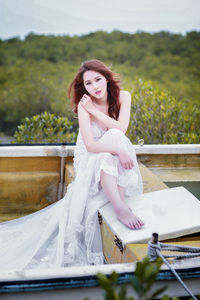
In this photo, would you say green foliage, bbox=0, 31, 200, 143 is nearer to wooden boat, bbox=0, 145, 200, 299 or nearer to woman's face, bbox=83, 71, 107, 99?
wooden boat, bbox=0, 145, 200, 299

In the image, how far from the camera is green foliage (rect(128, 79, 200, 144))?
516 centimetres

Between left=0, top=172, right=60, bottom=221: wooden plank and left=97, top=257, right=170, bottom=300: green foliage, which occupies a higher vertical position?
left=97, top=257, right=170, bottom=300: green foliage

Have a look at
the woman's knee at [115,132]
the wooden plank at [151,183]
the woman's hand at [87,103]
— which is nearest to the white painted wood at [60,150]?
the wooden plank at [151,183]

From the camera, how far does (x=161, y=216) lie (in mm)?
1851

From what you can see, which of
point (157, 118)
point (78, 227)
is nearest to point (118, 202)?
point (78, 227)

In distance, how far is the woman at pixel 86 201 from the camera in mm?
1993

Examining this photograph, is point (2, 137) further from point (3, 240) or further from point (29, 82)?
point (3, 240)

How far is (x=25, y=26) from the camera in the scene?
1705 centimetres

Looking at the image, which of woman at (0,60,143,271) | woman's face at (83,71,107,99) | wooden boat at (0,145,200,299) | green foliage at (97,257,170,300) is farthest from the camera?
woman's face at (83,71,107,99)

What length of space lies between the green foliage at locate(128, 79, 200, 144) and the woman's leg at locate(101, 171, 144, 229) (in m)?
3.14

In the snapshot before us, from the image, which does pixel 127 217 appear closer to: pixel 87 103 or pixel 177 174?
pixel 87 103

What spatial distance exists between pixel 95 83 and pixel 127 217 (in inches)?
39.0

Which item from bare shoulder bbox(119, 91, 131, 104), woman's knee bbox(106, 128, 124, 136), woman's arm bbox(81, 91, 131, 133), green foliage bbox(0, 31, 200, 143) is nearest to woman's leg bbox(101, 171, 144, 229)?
woman's knee bbox(106, 128, 124, 136)

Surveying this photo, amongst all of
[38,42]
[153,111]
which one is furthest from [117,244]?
[38,42]
